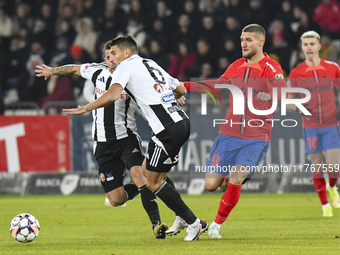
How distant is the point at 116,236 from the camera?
6.90 meters

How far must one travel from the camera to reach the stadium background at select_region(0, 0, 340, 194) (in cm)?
1318

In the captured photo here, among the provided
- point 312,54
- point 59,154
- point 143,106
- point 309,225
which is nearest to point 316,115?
point 312,54

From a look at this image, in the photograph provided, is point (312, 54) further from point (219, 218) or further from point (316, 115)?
point (219, 218)

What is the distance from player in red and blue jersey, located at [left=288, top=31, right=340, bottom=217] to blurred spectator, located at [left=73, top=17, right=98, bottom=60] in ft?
26.0

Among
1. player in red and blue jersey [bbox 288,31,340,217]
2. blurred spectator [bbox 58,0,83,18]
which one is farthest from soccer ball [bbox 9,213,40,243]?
blurred spectator [bbox 58,0,83,18]

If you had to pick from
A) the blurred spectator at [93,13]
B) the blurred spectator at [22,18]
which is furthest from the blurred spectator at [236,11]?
the blurred spectator at [22,18]

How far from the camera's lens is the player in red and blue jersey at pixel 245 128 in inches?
268

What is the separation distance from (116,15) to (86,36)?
99 centimetres

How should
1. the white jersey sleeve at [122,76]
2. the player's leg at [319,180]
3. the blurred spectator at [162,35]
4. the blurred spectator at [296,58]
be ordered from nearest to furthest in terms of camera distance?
the white jersey sleeve at [122,76] < the player's leg at [319,180] < the blurred spectator at [296,58] < the blurred spectator at [162,35]

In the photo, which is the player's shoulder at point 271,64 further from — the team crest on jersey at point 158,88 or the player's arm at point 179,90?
the team crest on jersey at point 158,88

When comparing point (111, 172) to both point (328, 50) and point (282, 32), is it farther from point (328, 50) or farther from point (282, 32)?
point (282, 32)

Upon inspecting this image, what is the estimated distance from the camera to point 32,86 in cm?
1588

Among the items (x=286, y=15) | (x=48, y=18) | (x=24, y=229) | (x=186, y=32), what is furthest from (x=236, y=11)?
(x=24, y=229)

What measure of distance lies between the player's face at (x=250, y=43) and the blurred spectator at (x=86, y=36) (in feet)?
31.0
